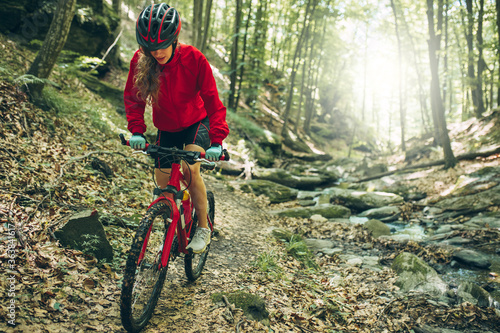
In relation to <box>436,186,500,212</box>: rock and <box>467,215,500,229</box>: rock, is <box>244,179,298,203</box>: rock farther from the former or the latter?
<box>467,215,500,229</box>: rock

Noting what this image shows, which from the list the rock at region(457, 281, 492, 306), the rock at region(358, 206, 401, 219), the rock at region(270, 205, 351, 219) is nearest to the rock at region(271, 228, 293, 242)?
the rock at region(270, 205, 351, 219)

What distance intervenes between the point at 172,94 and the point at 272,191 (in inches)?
331

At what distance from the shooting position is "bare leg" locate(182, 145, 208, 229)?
3.25 metres

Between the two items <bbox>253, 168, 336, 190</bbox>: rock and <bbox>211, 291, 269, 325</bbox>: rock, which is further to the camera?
<bbox>253, 168, 336, 190</bbox>: rock

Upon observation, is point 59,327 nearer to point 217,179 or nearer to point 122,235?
point 122,235

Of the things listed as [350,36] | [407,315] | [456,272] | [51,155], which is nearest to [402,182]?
[456,272]

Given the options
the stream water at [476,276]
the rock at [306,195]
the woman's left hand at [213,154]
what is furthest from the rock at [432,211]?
the woman's left hand at [213,154]

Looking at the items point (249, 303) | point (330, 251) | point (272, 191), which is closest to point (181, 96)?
point (249, 303)

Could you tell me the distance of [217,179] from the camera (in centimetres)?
1072

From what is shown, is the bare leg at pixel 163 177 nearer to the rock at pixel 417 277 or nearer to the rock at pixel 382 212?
the rock at pixel 417 277

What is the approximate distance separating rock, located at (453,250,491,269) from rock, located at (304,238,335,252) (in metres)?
2.55

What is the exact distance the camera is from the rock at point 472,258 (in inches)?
228

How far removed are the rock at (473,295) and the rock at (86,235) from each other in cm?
525

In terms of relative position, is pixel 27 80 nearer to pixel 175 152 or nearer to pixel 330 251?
pixel 175 152
